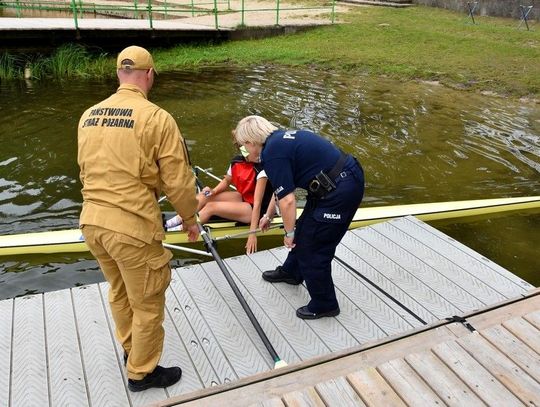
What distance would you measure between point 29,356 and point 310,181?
252cm

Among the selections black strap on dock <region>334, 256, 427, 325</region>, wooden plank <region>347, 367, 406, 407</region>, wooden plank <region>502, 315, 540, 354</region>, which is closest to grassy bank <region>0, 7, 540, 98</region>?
black strap on dock <region>334, 256, 427, 325</region>

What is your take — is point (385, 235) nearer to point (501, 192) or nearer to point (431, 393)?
point (431, 393)

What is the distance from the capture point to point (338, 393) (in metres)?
2.85

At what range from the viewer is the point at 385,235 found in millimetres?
5598

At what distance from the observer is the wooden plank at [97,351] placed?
10.9ft

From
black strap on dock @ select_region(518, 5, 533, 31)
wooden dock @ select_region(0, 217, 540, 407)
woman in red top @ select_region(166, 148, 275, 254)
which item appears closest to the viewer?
wooden dock @ select_region(0, 217, 540, 407)

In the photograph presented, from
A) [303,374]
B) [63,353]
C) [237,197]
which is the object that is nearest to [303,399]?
[303,374]

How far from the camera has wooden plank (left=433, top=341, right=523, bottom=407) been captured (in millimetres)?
2812

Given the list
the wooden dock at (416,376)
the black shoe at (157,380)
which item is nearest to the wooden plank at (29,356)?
the black shoe at (157,380)

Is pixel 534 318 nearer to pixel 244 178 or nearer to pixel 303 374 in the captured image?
pixel 303 374

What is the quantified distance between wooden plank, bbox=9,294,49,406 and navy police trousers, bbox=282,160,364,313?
2.10m

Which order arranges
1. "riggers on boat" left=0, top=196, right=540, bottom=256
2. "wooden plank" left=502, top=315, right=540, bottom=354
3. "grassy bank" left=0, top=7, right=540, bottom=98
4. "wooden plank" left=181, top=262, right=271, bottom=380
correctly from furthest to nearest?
1. "grassy bank" left=0, top=7, right=540, bottom=98
2. "riggers on boat" left=0, top=196, right=540, bottom=256
3. "wooden plank" left=181, top=262, right=271, bottom=380
4. "wooden plank" left=502, top=315, right=540, bottom=354

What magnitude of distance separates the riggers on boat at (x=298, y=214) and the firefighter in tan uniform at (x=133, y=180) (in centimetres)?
239

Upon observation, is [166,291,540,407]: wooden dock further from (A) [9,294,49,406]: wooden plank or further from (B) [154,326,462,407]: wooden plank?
(A) [9,294,49,406]: wooden plank
